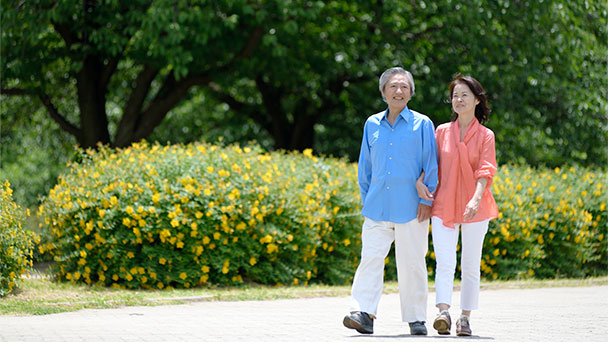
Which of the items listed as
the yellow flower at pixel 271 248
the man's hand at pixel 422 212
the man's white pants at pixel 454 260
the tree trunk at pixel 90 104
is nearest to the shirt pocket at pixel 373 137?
the man's hand at pixel 422 212

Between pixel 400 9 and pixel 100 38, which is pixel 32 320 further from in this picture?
pixel 400 9

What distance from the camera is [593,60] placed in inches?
708

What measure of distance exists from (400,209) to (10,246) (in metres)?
4.37

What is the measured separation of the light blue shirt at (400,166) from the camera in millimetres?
6156

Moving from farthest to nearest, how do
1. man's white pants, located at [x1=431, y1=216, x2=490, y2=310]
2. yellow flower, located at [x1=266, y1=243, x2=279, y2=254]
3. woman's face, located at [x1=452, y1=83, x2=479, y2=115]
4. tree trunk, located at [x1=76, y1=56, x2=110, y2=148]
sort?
tree trunk, located at [x1=76, y1=56, x2=110, y2=148] < yellow flower, located at [x1=266, y1=243, x2=279, y2=254] < woman's face, located at [x1=452, y1=83, x2=479, y2=115] < man's white pants, located at [x1=431, y1=216, x2=490, y2=310]

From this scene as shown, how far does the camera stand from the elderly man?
6.18m

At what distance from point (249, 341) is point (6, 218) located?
3.90 metres

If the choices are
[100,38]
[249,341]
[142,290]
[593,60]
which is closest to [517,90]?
[593,60]

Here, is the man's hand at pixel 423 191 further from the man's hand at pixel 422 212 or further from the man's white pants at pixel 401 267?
the man's white pants at pixel 401 267

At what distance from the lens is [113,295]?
29.0 feet

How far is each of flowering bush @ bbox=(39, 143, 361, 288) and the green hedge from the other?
0.04 ft

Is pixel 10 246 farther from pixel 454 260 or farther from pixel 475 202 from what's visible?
pixel 475 202

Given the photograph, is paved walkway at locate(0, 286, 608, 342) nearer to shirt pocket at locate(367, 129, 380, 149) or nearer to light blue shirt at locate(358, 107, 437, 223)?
light blue shirt at locate(358, 107, 437, 223)

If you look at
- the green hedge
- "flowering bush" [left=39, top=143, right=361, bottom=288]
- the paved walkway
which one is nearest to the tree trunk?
the green hedge
